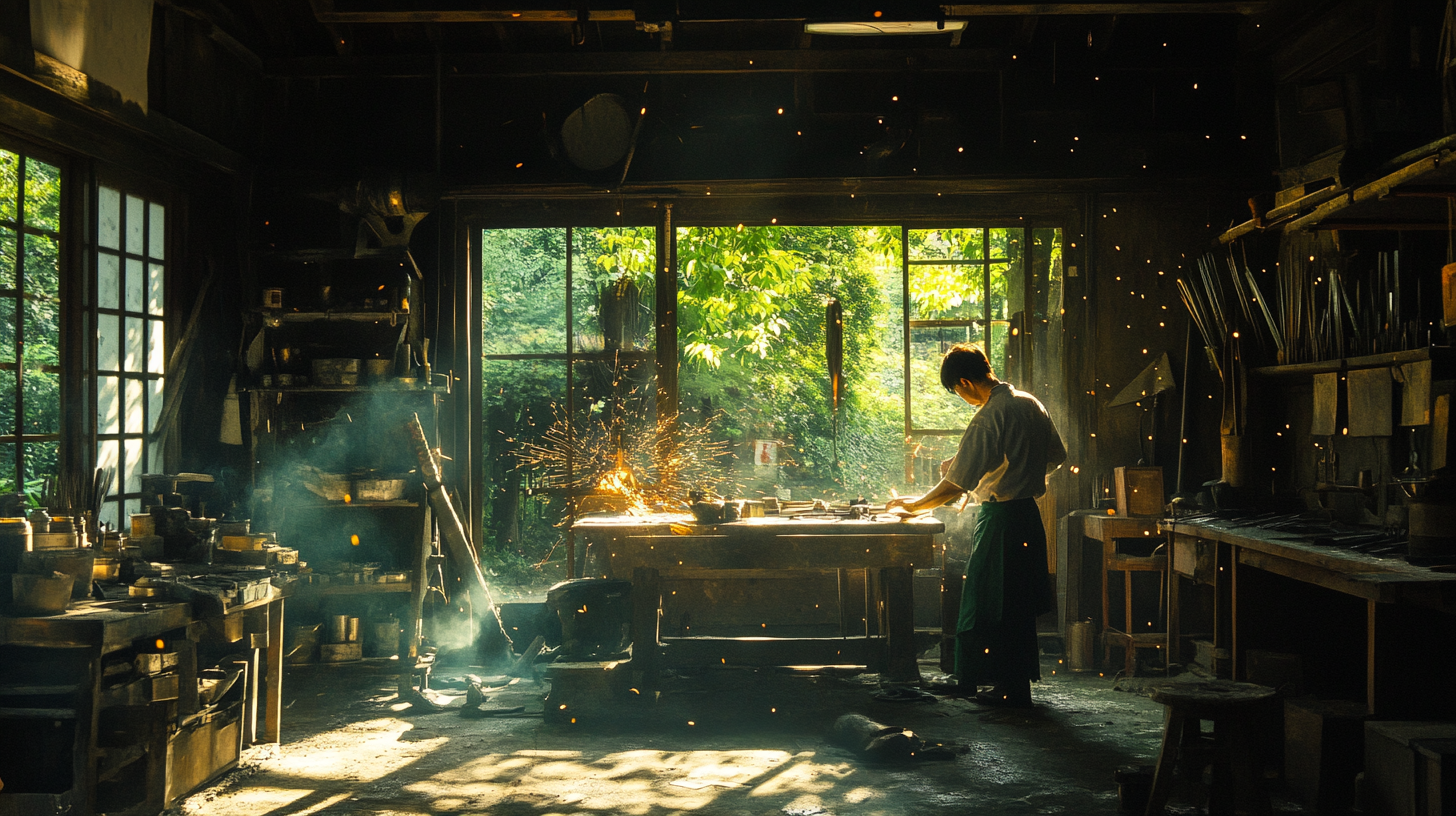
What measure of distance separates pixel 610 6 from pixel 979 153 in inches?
102

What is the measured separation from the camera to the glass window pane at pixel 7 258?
479 cm

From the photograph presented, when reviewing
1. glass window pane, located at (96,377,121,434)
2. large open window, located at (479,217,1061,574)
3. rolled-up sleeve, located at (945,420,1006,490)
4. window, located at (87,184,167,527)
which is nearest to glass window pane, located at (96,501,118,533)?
window, located at (87,184,167,527)

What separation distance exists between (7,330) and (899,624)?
4431 mm

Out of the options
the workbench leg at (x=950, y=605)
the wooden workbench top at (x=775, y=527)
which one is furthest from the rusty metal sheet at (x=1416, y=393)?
the workbench leg at (x=950, y=605)

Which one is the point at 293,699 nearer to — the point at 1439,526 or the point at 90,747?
the point at 90,747

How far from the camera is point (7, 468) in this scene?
484 centimetres

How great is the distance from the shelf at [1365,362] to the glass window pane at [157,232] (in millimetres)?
6227

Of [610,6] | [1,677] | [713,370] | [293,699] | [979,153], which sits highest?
[610,6]

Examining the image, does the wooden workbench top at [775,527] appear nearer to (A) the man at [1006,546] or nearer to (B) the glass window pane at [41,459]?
(A) the man at [1006,546]

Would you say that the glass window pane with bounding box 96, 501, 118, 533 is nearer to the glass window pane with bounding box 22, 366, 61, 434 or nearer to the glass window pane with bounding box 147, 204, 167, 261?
the glass window pane with bounding box 22, 366, 61, 434

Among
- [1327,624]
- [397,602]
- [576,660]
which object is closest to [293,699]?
[397,602]

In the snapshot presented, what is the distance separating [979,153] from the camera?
6.98m

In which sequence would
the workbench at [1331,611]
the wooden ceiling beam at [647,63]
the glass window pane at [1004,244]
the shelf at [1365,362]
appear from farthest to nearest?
the glass window pane at [1004,244] → the wooden ceiling beam at [647,63] → the shelf at [1365,362] → the workbench at [1331,611]

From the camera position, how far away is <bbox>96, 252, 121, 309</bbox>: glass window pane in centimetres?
552
